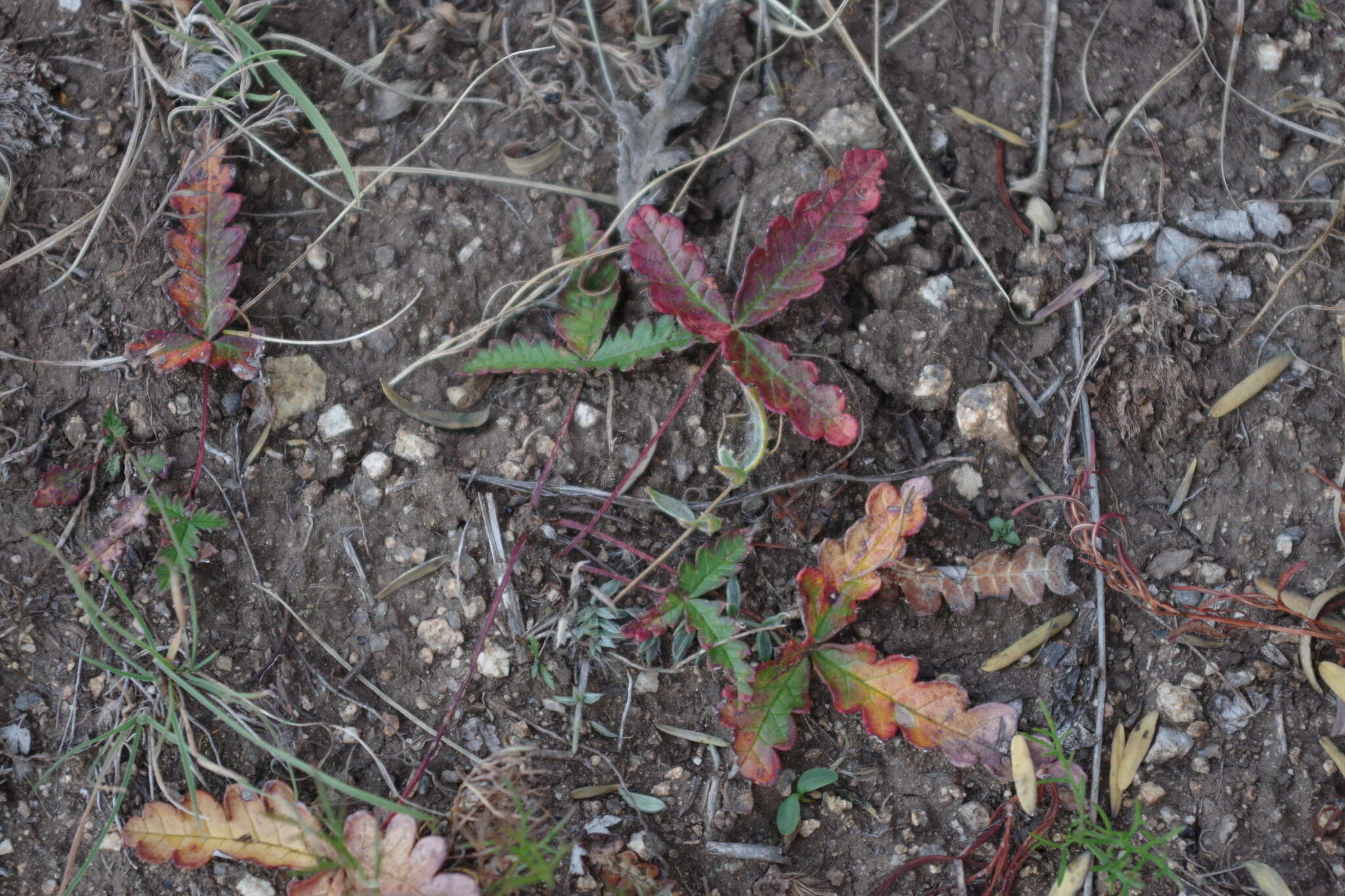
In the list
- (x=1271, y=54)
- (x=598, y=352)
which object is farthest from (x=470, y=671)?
(x=1271, y=54)

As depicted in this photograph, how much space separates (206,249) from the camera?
86.2 inches

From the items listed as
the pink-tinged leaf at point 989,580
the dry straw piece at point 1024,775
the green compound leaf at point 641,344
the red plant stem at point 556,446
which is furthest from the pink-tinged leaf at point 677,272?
the dry straw piece at point 1024,775

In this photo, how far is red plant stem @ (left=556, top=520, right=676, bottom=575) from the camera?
211 cm

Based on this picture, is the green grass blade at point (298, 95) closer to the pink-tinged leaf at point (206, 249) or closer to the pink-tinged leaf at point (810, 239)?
the pink-tinged leaf at point (206, 249)

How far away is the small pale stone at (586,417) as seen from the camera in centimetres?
220

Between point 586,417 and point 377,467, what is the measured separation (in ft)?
1.61

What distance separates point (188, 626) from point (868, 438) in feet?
5.22

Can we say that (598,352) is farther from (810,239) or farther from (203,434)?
(203,434)

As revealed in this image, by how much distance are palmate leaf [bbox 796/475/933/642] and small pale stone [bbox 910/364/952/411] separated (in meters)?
0.21

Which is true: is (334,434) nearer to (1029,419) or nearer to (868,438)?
(868,438)

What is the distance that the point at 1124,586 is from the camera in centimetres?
216

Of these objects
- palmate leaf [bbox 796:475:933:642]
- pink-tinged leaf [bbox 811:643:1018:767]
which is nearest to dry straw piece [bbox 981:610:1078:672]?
pink-tinged leaf [bbox 811:643:1018:767]

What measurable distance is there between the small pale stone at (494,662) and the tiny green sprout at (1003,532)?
1133 mm

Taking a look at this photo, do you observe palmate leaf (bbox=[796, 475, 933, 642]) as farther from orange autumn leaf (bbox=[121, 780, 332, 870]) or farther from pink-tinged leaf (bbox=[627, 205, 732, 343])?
orange autumn leaf (bbox=[121, 780, 332, 870])
